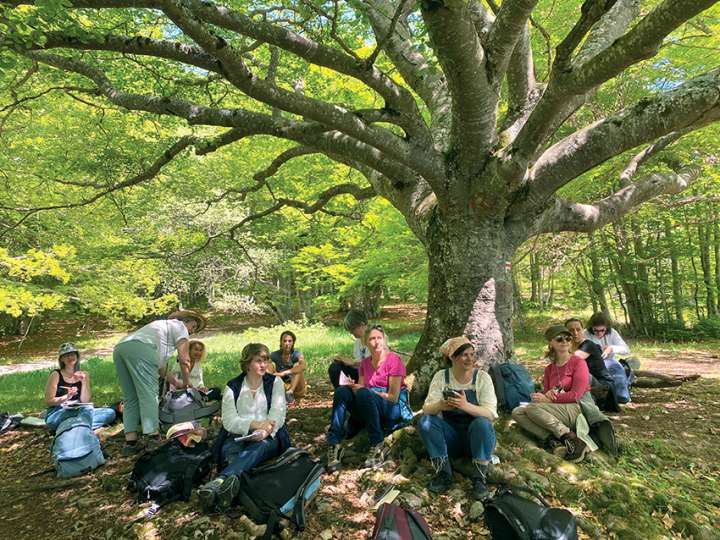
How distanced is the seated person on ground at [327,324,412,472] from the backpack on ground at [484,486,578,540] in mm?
1301

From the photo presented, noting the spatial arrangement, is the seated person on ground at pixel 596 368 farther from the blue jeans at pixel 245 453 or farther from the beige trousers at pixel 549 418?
the blue jeans at pixel 245 453

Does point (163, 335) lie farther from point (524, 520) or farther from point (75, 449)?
point (524, 520)

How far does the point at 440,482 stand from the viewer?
10.8 ft

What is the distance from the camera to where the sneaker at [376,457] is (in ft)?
12.3

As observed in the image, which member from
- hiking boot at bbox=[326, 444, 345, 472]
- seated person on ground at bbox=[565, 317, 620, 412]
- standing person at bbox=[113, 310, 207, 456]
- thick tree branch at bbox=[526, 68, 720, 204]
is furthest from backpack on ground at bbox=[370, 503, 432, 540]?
thick tree branch at bbox=[526, 68, 720, 204]

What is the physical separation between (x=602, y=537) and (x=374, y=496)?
159 cm

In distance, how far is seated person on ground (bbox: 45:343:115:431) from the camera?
4520mm

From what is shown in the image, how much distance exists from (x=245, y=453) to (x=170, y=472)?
2.13ft

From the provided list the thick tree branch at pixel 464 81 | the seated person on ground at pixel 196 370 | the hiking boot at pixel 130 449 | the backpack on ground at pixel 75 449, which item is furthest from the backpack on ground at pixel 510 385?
the backpack on ground at pixel 75 449

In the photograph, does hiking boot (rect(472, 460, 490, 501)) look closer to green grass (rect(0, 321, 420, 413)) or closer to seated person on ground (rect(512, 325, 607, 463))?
seated person on ground (rect(512, 325, 607, 463))

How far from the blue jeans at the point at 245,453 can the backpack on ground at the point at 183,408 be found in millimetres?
1466

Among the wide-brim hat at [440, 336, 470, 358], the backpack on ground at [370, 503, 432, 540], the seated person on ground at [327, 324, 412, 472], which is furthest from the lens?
the seated person on ground at [327, 324, 412, 472]

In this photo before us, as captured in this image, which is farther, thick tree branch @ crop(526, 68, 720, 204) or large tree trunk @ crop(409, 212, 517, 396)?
large tree trunk @ crop(409, 212, 517, 396)

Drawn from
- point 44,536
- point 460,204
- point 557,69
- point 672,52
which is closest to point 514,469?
point 460,204
